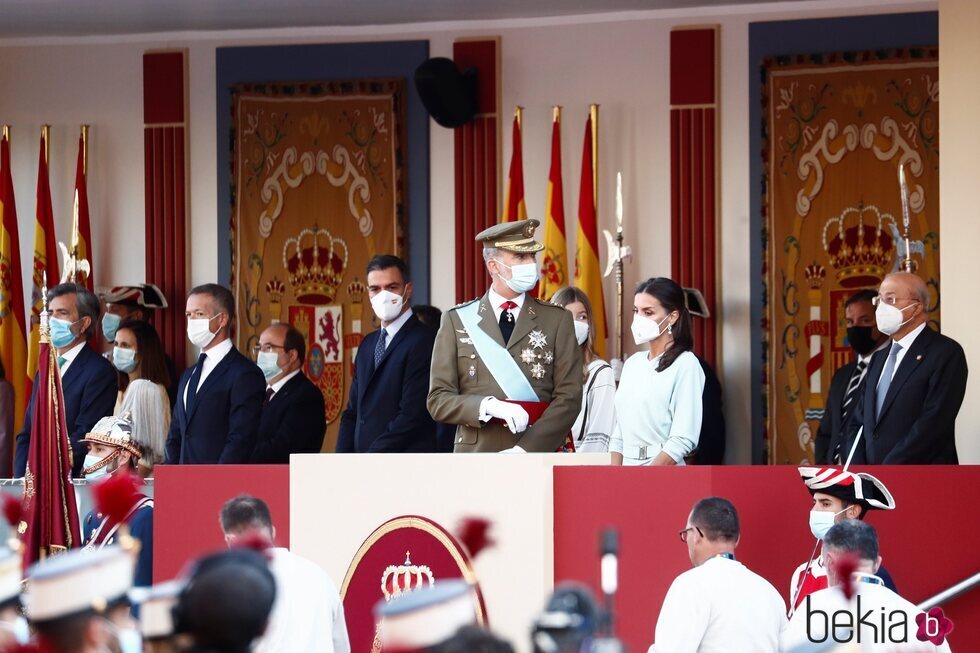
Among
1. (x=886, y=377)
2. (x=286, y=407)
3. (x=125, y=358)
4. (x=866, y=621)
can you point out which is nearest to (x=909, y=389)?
(x=886, y=377)

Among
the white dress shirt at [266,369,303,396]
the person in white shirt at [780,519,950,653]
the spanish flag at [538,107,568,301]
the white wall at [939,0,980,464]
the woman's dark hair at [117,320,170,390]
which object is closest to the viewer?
the person in white shirt at [780,519,950,653]

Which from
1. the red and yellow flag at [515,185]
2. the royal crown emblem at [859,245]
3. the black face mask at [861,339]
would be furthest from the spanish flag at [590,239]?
the black face mask at [861,339]

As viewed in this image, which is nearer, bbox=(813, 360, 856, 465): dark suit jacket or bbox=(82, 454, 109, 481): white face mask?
bbox=(82, 454, 109, 481): white face mask

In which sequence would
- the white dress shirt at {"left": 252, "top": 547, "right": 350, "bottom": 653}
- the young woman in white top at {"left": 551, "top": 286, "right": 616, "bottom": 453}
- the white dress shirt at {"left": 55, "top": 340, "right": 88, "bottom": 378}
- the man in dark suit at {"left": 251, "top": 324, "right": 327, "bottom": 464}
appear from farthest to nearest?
the white dress shirt at {"left": 55, "top": 340, "right": 88, "bottom": 378}, the man in dark suit at {"left": 251, "top": 324, "right": 327, "bottom": 464}, the young woman in white top at {"left": 551, "top": 286, "right": 616, "bottom": 453}, the white dress shirt at {"left": 252, "top": 547, "right": 350, "bottom": 653}

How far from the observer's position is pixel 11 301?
955 centimetres

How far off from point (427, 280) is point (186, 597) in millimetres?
7532

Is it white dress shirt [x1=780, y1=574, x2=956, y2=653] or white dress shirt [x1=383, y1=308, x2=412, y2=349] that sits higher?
white dress shirt [x1=383, y1=308, x2=412, y2=349]

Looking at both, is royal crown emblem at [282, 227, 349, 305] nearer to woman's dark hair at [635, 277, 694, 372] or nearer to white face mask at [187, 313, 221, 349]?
white face mask at [187, 313, 221, 349]

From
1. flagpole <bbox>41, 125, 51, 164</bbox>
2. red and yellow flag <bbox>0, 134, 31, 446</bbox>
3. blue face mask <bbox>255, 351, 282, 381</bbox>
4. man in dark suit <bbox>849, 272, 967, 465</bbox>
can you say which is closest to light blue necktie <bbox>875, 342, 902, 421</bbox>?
man in dark suit <bbox>849, 272, 967, 465</bbox>

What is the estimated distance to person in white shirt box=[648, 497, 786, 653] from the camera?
4.13 metres

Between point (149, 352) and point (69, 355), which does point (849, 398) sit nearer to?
point (69, 355)

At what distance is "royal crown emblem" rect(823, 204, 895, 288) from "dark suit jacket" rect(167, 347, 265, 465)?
13.0ft

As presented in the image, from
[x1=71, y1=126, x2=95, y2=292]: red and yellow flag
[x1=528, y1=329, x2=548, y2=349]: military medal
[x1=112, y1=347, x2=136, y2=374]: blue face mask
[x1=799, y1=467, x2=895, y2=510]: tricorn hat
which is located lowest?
[x1=799, y1=467, x2=895, y2=510]: tricorn hat

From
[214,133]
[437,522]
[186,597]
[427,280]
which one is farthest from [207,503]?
[214,133]
